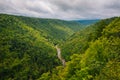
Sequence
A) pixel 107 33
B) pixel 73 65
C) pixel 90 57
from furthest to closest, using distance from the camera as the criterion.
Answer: pixel 107 33
pixel 73 65
pixel 90 57

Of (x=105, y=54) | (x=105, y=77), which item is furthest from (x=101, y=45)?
(x=105, y=77)

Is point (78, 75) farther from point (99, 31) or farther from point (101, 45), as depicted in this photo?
point (99, 31)

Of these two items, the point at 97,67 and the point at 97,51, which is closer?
the point at 97,67

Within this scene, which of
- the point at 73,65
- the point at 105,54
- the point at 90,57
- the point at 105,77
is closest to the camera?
the point at 105,77

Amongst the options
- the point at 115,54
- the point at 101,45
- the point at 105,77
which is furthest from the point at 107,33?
the point at 105,77

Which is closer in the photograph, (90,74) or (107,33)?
(90,74)

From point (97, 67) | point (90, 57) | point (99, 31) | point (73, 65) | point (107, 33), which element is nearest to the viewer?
point (97, 67)

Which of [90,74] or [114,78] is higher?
[114,78]

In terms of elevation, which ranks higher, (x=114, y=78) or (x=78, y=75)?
(x=114, y=78)

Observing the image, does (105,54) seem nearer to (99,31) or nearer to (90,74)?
(90,74)
